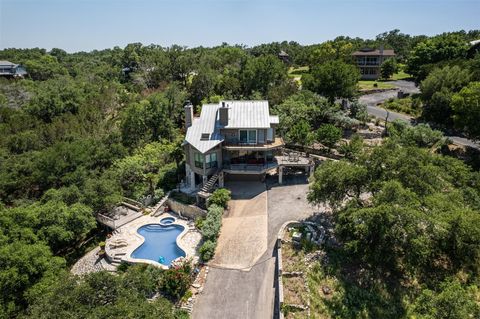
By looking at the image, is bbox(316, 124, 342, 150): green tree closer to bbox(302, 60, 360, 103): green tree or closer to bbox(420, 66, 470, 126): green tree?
bbox(302, 60, 360, 103): green tree

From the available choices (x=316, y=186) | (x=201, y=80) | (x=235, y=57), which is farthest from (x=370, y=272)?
(x=235, y=57)

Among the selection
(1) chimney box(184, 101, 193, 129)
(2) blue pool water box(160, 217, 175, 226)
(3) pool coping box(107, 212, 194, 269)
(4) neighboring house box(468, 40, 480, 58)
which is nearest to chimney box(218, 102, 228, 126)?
(1) chimney box(184, 101, 193, 129)

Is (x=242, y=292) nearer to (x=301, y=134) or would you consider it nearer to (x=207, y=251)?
(x=207, y=251)

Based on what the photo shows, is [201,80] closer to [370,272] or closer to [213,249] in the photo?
[213,249]

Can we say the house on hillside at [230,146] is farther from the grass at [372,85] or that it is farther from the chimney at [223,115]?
the grass at [372,85]

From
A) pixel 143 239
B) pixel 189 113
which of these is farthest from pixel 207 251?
pixel 189 113
